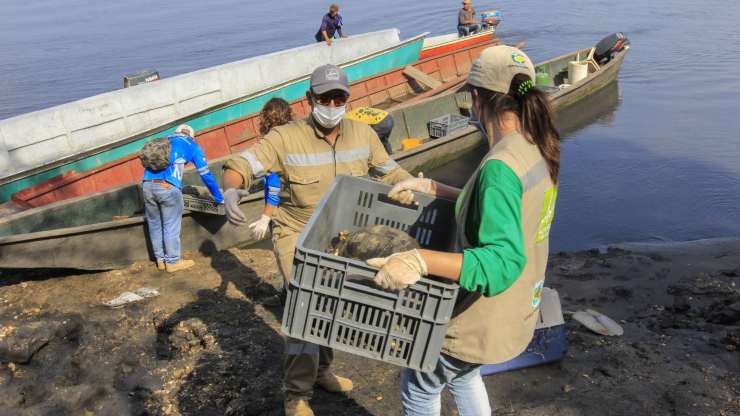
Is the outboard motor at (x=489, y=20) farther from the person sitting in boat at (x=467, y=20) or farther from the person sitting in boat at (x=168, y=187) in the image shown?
the person sitting in boat at (x=168, y=187)

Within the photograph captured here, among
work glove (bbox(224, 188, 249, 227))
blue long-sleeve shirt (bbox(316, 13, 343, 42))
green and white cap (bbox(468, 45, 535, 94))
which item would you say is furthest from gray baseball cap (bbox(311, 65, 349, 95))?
blue long-sleeve shirt (bbox(316, 13, 343, 42))

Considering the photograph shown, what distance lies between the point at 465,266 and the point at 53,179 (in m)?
8.94

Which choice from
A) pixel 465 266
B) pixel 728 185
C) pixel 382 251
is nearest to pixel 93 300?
pixel 382 251

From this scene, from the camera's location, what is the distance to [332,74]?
361 cm

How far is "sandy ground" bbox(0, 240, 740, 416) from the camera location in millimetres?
4199

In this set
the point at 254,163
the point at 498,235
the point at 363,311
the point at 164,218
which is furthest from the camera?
the point at 164,218

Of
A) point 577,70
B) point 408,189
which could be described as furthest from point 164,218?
point 577,70

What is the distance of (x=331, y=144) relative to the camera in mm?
3730

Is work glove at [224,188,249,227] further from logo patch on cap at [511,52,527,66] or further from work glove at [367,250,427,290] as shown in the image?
logo patch on cap at [511,52,527,66]

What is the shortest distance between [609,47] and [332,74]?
602 inches

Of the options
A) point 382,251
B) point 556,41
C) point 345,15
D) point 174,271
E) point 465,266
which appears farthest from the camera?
point 345,15

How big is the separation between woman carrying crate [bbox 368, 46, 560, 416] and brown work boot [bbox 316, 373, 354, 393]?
5.65 ft

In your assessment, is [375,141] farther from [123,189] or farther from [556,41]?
[556,41]

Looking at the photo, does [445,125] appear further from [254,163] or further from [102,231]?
[254,163]
